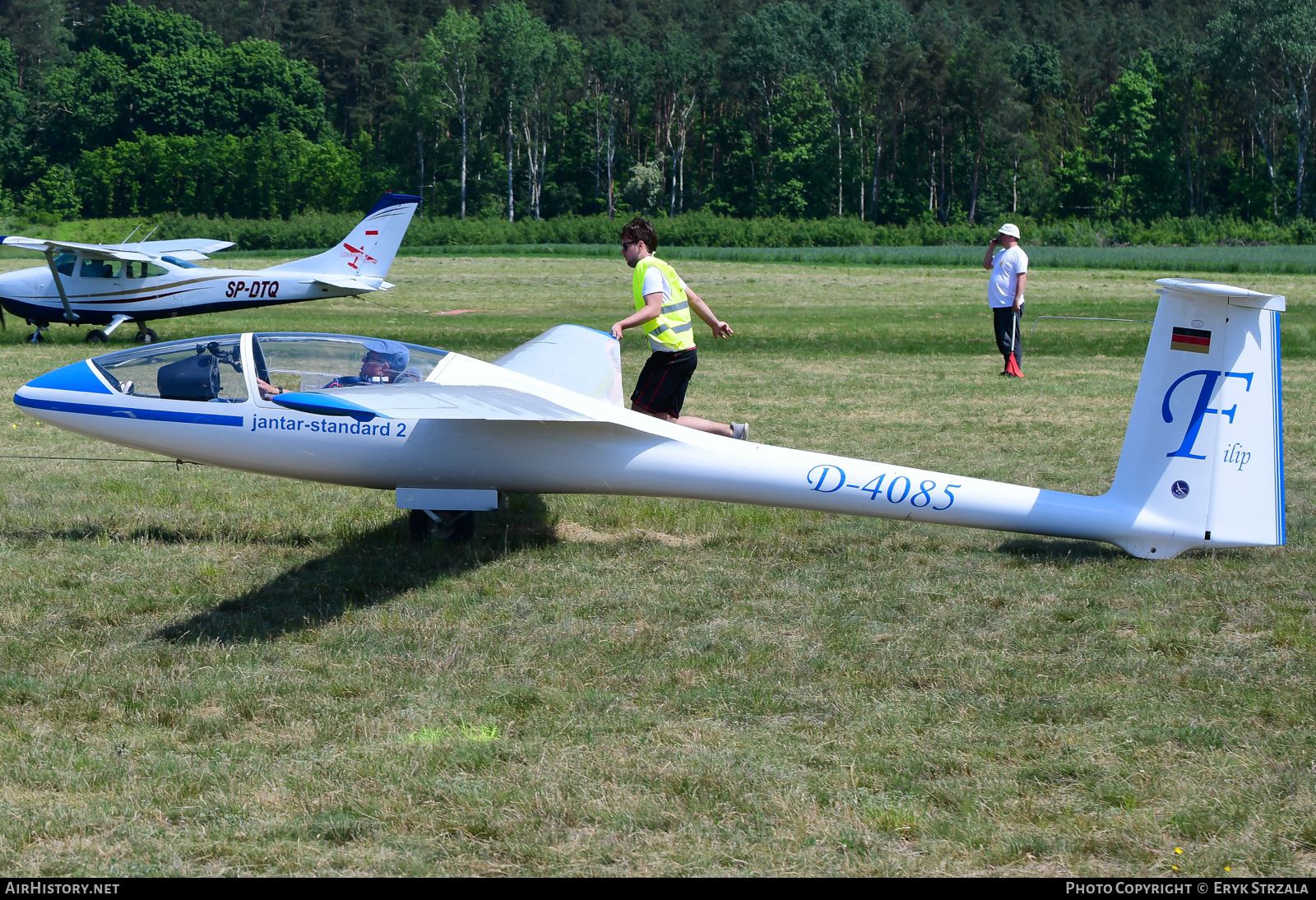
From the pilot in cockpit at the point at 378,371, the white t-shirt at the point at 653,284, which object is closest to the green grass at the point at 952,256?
the white t-shirt at the point at 653,284

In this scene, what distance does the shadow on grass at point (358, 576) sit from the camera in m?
6.77

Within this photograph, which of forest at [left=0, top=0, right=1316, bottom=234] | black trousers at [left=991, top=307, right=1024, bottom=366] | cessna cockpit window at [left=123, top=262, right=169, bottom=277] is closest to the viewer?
black trousers at [left=991, top=307, right=1024, bottom=366]

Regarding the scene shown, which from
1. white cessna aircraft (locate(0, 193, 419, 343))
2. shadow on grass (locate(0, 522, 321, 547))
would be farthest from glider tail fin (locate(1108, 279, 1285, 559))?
white cessna aircraft (locate(0, 193, 419, 343))

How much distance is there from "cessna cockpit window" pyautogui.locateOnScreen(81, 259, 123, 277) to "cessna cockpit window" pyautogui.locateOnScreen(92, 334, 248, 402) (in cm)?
1506

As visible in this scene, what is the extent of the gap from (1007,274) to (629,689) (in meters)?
12.0

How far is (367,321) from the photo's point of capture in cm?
2647

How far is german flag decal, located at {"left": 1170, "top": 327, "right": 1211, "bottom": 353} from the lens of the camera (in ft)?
22.7

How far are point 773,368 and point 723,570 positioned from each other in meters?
10.6

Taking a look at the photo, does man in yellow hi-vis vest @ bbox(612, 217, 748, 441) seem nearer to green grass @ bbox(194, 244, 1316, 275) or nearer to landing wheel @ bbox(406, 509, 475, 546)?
landing wheel @ bbox(406, 509, 475, 546)

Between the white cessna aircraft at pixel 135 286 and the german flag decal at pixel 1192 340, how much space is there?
63.3 feet

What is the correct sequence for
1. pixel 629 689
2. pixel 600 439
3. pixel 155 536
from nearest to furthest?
pixel 629 689 → pixel 600 439 → pixel 155 536

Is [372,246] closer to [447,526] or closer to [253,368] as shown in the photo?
[253,368]

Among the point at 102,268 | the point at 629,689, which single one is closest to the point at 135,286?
the point at 102,268

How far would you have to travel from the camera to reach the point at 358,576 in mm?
7871
